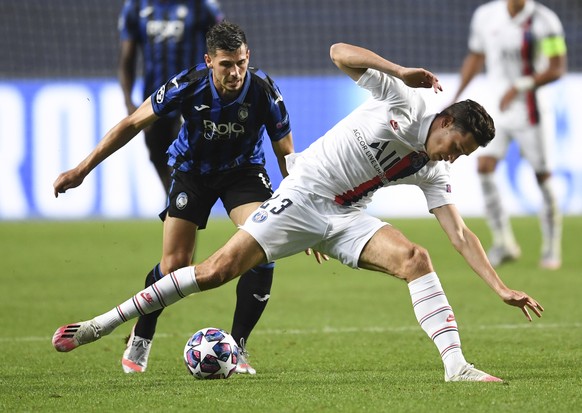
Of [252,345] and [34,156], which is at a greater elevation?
[252,345]

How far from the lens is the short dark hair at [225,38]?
18.4 ft

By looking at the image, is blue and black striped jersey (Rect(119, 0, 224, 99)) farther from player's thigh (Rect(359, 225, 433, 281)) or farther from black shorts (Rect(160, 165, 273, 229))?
player's thigh (Rect(359, 225, 433, 281))

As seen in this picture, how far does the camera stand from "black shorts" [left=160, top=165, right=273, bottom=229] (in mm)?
6078

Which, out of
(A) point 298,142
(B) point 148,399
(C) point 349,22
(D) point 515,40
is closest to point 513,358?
(B) point 148,399

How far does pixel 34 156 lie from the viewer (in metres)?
15.4

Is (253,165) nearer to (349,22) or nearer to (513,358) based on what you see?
(513,358)

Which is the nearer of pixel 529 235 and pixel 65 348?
pixel 65 348

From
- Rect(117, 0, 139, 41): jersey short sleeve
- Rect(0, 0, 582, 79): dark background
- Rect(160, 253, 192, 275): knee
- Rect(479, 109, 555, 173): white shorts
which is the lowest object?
Rect(0, 0, 582, 79): dark background

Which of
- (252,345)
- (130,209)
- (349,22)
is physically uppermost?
(252,345)

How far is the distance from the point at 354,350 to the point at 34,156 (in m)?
9.76

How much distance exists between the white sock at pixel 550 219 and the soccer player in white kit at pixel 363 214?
6192 mm

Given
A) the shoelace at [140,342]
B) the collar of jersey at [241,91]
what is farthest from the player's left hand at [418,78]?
the shoelace at [140,342]

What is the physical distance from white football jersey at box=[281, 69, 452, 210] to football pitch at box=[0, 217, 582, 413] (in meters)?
0.93

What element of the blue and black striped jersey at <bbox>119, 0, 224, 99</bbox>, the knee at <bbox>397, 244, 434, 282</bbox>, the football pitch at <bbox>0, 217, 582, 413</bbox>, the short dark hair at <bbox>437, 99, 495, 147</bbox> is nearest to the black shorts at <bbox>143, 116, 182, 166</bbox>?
the blue and black striped jersey at <bbox>119, 0, 224, 99</bbox>
